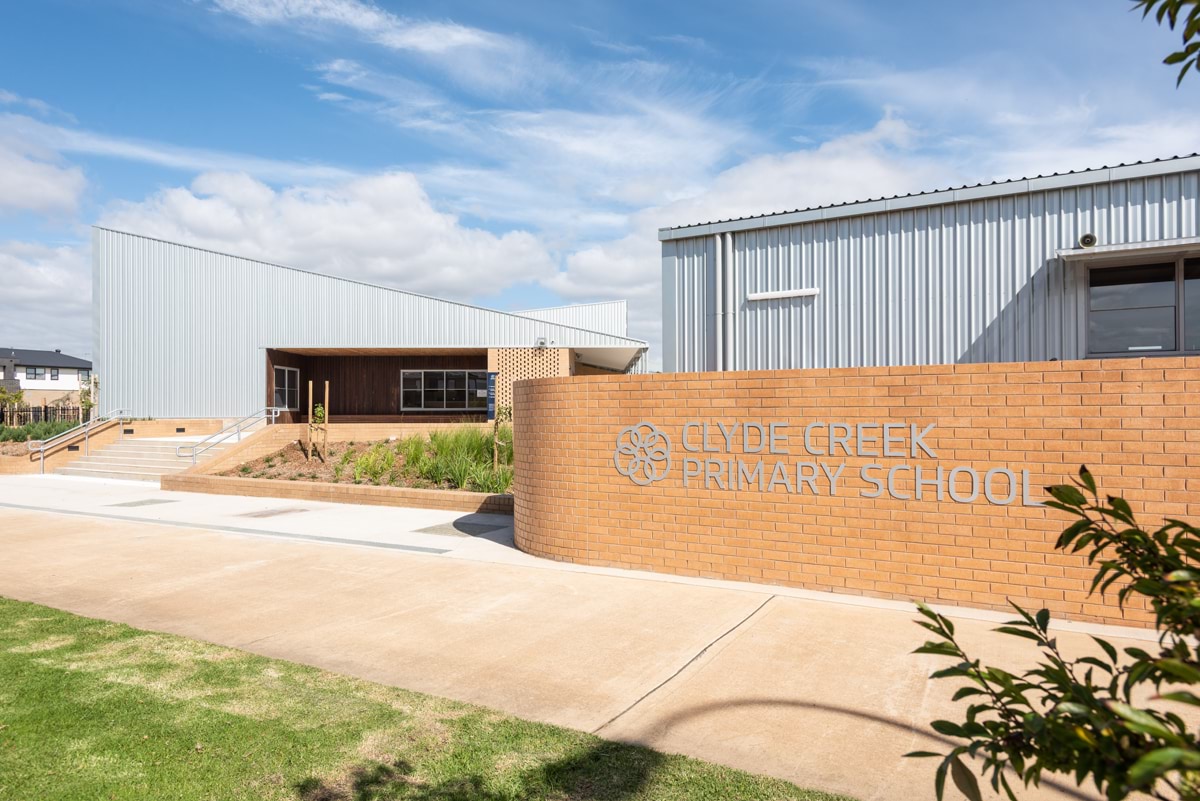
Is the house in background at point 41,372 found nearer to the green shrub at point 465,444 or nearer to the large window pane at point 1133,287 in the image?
the green shrub at point 465,444

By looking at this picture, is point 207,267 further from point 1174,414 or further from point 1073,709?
point 1073,709

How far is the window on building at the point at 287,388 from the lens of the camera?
27422mm

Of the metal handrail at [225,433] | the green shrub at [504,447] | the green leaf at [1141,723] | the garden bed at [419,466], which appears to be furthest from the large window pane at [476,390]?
the green leaf at [1141,723]

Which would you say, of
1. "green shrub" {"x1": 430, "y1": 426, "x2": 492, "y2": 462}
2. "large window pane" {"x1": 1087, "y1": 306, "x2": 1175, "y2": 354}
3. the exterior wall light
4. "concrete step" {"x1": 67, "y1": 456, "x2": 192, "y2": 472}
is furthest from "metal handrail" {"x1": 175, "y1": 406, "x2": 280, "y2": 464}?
"large window pane" {"x1": 1087, "y1": 306, "x2": 1175, "y2": 354}

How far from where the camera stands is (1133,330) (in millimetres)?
9148

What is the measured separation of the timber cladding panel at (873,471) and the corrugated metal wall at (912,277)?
3.24 metres

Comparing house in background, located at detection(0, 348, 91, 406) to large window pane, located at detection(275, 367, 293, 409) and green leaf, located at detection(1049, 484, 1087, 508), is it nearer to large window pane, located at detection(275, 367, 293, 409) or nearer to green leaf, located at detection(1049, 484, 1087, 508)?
large window pane, located at detection(275, 367, 293, 409)

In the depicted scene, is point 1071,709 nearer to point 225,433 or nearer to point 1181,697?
point 1181,697

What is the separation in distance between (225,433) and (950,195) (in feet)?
70.4

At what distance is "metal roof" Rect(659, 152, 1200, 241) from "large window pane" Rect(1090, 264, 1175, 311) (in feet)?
3.54

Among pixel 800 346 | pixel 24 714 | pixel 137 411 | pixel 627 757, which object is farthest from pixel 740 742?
pixel 137 411

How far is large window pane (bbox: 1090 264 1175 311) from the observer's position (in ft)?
29.7

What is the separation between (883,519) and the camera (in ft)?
23.5

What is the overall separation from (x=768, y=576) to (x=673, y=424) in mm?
1824
